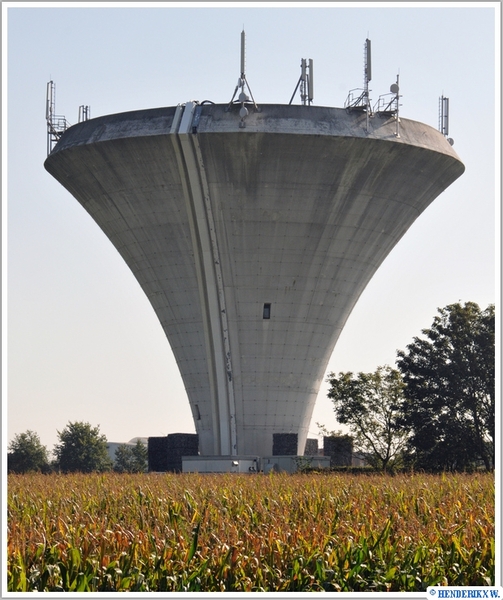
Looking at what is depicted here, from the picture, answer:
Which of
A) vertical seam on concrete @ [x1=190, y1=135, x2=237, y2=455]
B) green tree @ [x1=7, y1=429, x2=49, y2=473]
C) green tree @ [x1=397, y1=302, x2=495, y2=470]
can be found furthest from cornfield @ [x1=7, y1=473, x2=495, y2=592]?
green tree @ [x1=7, y1=429, x2=49, y2=473]

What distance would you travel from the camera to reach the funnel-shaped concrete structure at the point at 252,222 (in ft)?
119

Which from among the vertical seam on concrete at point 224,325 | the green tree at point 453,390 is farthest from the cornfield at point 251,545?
the green tree at point 453,390

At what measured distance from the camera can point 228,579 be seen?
14.8 m

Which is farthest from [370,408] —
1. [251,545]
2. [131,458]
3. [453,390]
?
[131,458]

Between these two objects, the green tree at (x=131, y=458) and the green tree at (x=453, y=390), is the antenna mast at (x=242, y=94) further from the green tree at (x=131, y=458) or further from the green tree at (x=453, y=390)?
the green tree at (x=131, y=458)

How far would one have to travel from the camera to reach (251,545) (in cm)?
1630

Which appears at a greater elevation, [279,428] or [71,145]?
[71,145]

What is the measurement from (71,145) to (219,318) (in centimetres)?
805

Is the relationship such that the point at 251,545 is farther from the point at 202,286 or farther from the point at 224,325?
the point at 202,286

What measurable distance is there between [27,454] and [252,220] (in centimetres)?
5063

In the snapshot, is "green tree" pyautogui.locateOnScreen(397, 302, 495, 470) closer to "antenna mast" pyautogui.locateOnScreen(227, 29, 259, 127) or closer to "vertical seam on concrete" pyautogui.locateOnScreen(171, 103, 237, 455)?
"vertical seam on concrete" pyautogui.locateOnScreen(171, 103, 237, 455)

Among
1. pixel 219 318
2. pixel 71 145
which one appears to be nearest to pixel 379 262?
pixel 219 318

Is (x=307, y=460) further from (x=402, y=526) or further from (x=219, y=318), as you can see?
(x=402, y=526)

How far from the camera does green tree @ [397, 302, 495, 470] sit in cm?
4553
